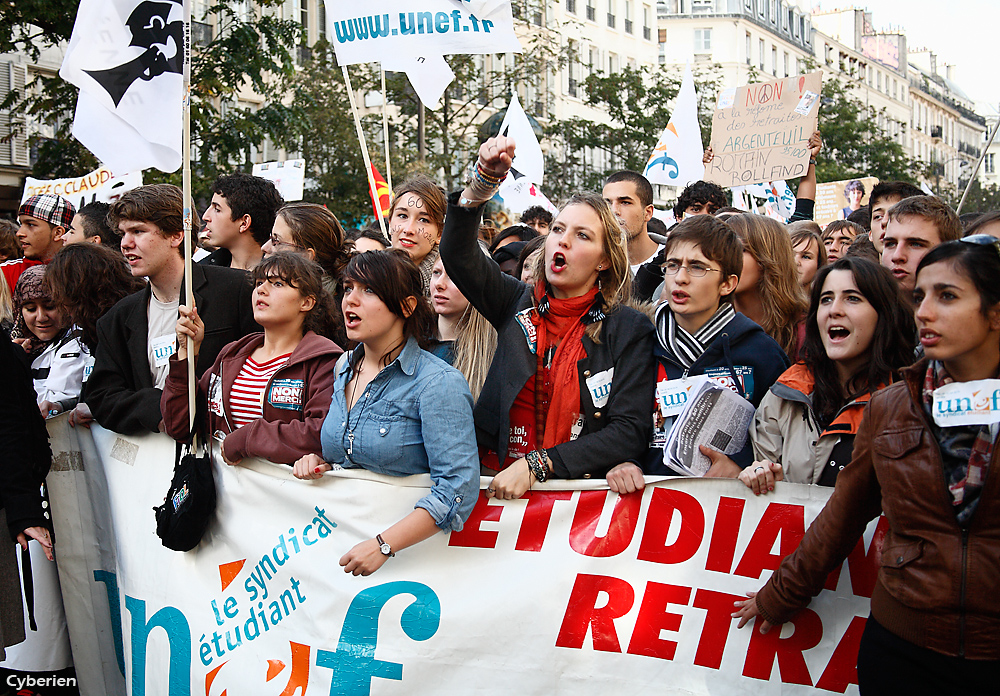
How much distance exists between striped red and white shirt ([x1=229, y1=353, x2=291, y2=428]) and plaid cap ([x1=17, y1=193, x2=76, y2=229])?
13.1 ft

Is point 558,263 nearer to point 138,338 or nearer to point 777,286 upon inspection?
point 777,286

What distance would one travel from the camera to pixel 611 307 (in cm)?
358

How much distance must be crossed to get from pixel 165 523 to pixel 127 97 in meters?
1.67

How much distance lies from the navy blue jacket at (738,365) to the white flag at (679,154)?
5562 mm

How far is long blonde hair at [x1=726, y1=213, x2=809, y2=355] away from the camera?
4.23 m

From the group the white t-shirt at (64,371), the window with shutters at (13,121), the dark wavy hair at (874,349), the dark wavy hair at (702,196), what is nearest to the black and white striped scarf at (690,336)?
the dark wavy hair at (874,349)

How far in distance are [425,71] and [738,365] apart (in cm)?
321

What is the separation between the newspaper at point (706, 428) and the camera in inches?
129

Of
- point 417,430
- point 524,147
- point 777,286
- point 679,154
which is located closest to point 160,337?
point 417,430

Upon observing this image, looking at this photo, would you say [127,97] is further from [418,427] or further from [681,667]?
[681,667]

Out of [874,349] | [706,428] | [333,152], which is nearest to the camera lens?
[874,349]

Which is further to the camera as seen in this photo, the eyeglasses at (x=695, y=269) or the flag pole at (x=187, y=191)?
the flag pole at (x=187, y=191)

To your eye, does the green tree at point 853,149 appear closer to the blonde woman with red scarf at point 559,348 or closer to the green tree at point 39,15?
the green tree at point 39,15

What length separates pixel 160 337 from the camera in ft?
14.3
